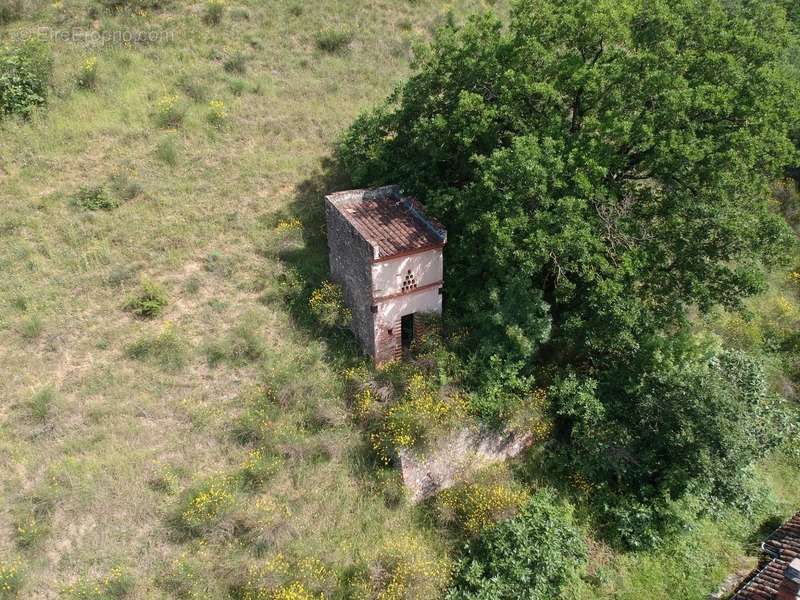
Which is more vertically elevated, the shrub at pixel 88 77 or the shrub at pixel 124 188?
the shrub at pixel 88 77

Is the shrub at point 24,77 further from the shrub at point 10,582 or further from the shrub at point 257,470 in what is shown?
the shrub at point 10,582

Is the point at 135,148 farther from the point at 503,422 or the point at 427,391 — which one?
the point at 503,422

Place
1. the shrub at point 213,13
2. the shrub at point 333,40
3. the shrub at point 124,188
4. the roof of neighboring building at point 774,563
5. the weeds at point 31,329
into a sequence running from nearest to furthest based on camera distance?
the roof of neighboring building at point 774,563 → the weeds at point 31,329 → the shrub at point 124,188 → the shrub at point 213,13 → the shrub at point 333,40

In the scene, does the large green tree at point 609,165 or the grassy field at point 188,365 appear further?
the large green tree at point 609,165

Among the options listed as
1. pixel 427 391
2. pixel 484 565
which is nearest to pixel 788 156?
pixel 427 391

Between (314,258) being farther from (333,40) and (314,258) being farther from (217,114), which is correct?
(333,40)

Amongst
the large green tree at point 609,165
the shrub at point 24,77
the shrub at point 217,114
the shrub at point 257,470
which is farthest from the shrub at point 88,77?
the shrub at point 257,470

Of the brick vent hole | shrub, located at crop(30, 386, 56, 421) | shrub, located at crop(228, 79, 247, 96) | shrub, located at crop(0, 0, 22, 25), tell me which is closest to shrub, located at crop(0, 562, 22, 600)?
shrub, located at crop(30, 386, 56, 421)
